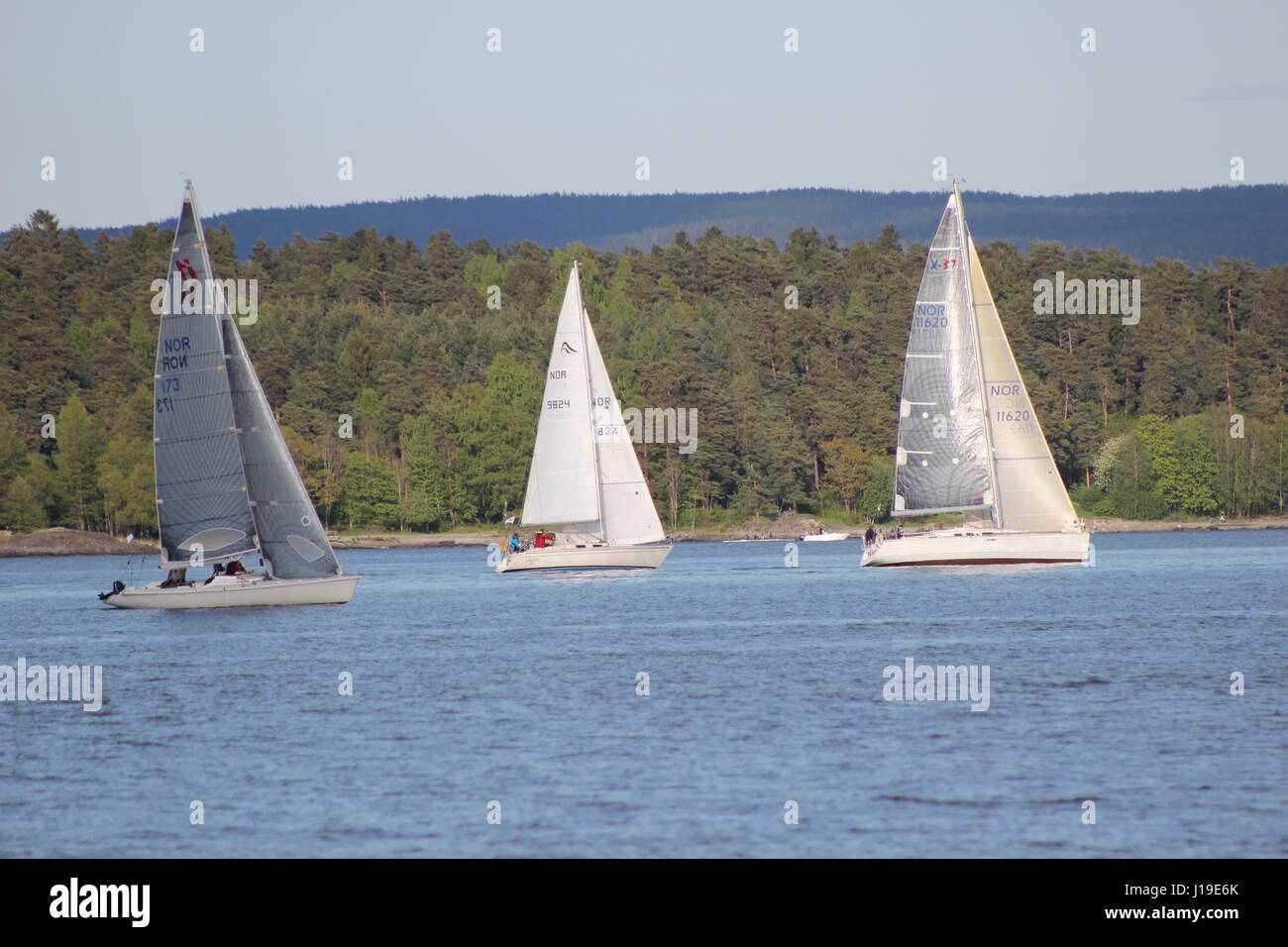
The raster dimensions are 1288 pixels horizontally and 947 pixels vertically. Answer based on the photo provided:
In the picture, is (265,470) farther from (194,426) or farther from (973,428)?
(973,428)

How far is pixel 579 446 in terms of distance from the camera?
2313 inches

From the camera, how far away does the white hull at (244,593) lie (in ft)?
141

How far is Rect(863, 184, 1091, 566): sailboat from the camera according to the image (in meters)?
55.0

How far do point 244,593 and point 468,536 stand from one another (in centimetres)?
7805

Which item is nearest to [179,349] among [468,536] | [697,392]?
[468,536]

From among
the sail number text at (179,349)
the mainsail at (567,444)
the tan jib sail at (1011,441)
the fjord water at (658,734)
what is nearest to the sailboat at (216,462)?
the sail number text at (179,349)

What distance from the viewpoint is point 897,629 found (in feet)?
133

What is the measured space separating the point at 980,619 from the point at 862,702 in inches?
619

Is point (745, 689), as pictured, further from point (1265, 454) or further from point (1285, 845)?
point (1265, 454)

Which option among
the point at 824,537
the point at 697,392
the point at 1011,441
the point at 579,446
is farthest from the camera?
the point at 697,392

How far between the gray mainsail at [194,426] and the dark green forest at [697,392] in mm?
75414

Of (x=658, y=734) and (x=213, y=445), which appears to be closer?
(x=658, y=734)

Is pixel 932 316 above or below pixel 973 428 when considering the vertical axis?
above

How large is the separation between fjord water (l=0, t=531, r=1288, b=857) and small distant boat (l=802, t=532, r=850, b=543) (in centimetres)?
6382
